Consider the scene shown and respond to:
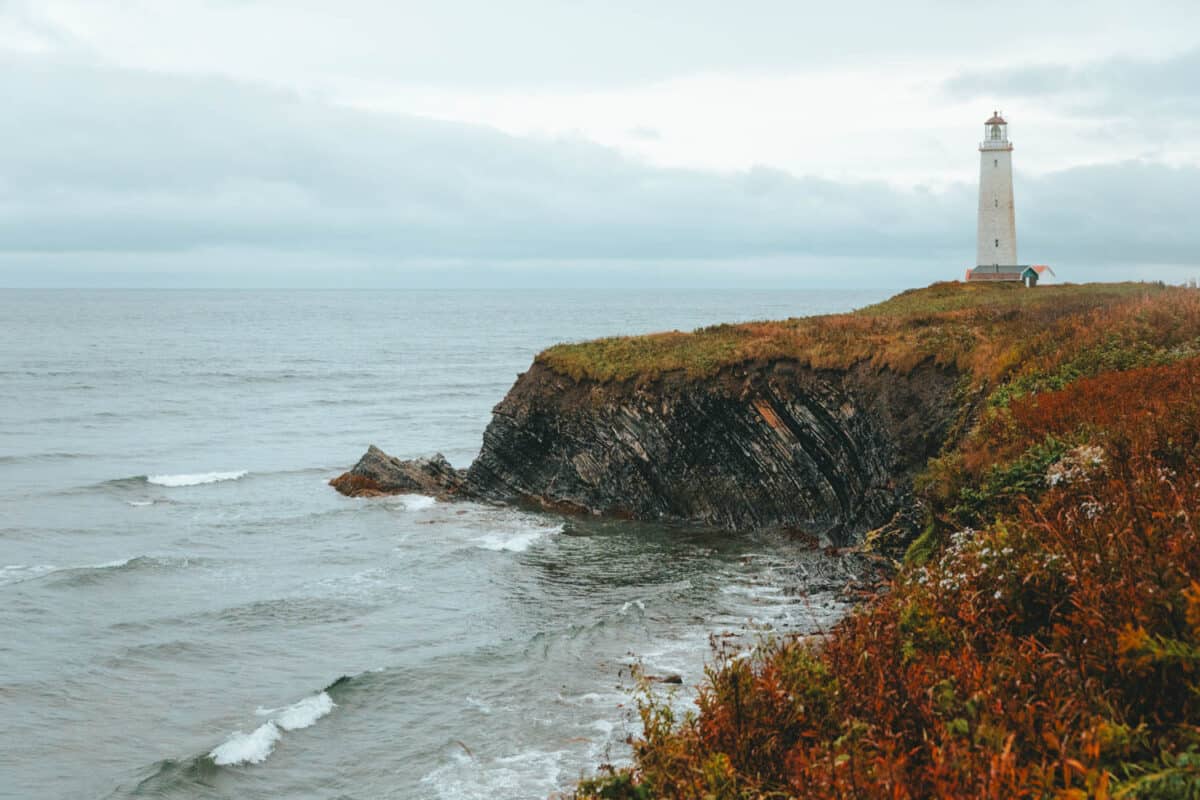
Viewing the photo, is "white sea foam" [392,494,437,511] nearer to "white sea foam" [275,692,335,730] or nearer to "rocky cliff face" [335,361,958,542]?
"rocky cliff face" [335,361,958,542]

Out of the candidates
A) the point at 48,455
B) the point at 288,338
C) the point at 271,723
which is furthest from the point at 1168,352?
the point at 288,338

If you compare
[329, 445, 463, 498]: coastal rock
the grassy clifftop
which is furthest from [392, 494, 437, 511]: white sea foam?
the grassy clifftop

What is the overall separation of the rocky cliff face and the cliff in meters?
0.05

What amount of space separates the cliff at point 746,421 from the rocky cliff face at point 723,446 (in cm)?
5

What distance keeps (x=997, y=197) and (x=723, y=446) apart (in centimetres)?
4109

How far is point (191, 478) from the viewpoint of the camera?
41.2 metres

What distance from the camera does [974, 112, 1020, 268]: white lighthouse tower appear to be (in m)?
62.3

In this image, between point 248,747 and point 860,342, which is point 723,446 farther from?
point 248,747

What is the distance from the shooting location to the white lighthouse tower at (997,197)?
205 feet

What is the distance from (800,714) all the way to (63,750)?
13.5m

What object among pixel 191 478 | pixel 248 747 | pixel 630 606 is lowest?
pixel 248 747

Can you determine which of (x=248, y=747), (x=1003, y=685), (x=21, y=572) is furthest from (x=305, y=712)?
(x=21, y=572)

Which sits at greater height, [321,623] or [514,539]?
[514,539]

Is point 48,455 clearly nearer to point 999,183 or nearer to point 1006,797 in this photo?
point 1006,797
